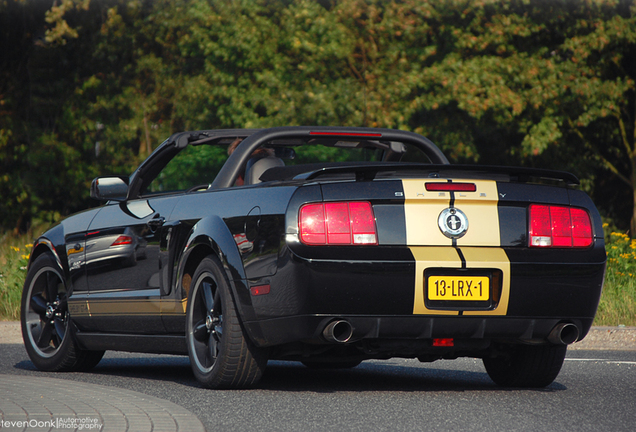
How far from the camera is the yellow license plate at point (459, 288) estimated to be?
17.6ft

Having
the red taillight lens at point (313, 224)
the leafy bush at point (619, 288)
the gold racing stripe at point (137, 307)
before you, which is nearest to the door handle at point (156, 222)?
the gold racing stripe at point (137, 307)

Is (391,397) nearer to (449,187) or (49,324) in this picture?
(449,187)

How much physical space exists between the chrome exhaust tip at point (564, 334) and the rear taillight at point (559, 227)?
0.46 meters

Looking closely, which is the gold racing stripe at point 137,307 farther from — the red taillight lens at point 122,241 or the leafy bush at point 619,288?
the leafy bush at point 619,288

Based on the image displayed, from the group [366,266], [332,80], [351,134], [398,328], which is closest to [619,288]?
[351,134]

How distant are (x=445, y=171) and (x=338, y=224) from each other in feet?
2.32

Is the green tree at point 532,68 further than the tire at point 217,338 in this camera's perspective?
Yes

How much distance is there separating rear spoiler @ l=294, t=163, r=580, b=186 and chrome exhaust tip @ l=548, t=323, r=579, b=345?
2.72 feet

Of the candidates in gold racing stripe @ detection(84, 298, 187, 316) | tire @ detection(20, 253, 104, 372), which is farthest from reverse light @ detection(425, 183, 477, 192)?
tire @ detection(20, 253, 104, 372)

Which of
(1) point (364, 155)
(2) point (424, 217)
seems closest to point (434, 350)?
(2) point (424, 217)

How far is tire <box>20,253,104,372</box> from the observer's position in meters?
7.38

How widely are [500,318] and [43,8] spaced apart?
22930 millimetres

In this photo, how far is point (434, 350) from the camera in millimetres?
5691

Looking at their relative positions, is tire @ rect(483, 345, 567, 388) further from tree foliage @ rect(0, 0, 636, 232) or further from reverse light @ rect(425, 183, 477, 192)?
tree foliage @ rect(0, 0, 636, 232)
